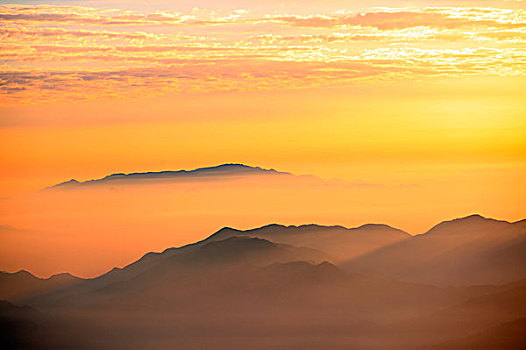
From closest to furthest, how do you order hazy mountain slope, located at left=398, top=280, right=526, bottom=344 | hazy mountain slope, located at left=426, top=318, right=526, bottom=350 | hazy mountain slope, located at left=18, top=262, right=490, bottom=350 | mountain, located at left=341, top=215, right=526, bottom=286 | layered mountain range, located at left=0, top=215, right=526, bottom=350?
hazy mountain slope, located at left=426, top=318, right=526, bottom=350
hazy mountain slope, located at left=398, top=280, right=526, bottom=344
layered mountain range, located at left=0, top=215, right=526, bottom=350
hazy mountain slope, located at left=18, top=262, right=490, bottom=350
mountain, located at left=341, top=215, right=526, bottom=286

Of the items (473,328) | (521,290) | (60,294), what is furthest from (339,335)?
(60,294)

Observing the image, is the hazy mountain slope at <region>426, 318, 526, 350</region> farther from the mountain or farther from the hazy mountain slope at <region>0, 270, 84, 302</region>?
the hazy mountain slope at <region>0, 270, 84, 302</region>

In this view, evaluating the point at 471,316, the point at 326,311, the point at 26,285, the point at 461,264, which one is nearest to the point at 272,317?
the point at 326,311

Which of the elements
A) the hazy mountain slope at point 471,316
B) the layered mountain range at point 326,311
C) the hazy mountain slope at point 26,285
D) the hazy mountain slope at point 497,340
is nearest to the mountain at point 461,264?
the layered mountain range at point 326,311

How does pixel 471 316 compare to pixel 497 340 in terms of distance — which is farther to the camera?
pixel 471 316

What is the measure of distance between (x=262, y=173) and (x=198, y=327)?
139ft

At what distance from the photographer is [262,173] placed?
191 metres

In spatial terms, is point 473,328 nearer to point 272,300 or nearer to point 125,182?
point 272,300

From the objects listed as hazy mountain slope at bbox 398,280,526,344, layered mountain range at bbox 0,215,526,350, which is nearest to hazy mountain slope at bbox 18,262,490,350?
layered mountain range at bbox 0,215,526,350

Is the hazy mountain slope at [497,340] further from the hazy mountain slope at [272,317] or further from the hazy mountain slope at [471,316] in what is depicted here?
the hazy mountain slope at [272,317]

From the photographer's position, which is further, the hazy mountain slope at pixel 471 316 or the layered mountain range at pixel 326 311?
the layered mountain range at pixel 326 311

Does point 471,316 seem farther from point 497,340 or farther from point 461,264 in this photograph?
point 461,264

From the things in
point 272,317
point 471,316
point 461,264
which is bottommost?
point 272,317

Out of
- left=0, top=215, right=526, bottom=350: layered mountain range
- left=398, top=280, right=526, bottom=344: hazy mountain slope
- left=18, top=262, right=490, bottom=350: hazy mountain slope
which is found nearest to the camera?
left=398, top=280, right=526, bottom=344: hazy mountain slope
